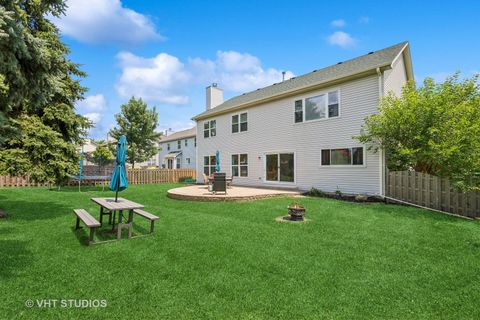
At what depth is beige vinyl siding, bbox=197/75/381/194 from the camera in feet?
36.2

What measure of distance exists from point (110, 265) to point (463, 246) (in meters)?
6.51

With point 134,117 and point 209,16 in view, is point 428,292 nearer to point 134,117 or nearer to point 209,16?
point 209,16

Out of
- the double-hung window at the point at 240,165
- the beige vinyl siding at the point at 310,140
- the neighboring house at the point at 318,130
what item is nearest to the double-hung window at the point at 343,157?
the neighboring house at the point at 318,130

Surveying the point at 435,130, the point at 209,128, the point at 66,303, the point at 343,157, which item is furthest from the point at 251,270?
the point at 209,128

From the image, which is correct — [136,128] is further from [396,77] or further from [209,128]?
[396,77]

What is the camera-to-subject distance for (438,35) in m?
10.6

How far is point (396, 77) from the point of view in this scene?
12.1 meters

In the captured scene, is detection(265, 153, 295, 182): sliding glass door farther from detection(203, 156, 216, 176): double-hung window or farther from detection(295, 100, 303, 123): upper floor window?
detection(203, 156, 216, 176): double-hung window

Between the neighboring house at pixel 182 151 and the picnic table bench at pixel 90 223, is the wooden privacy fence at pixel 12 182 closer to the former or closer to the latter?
the picnic table bench at pixel 90 223

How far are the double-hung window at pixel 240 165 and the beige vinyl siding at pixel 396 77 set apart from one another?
8.86 meters

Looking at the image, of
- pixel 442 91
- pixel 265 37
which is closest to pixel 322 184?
pixel 442 91

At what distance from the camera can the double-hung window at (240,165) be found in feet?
54.9

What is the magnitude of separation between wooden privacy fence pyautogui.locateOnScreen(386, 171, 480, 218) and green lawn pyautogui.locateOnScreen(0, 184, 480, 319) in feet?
5.45

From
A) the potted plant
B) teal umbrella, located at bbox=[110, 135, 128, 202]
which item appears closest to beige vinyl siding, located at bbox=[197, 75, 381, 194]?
the potted plant
